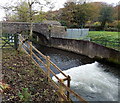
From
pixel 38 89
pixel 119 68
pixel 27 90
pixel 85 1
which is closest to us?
pixel 27 90

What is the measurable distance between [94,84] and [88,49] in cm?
560

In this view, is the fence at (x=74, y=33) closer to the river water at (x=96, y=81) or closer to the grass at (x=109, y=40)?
the grass at (x=109, y=40)

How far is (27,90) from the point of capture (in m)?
3.90

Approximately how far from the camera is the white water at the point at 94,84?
550cm

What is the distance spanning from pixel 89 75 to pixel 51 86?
3.90 m

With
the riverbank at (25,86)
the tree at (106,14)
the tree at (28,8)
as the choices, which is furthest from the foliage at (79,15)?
the riverbank at (25,86)

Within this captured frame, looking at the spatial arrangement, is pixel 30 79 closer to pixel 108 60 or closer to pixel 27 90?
pixel 27 90

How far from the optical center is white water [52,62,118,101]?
5.50 meters

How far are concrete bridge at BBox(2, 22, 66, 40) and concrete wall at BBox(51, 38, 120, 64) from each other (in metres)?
1.44

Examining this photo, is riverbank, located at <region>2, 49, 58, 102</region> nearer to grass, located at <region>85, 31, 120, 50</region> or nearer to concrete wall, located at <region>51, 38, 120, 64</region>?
concrete wall, located at <region>51, 38, 120, 64</region>

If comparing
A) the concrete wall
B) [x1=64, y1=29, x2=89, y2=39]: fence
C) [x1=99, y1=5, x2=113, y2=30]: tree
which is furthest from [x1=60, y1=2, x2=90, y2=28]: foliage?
the concrete wall

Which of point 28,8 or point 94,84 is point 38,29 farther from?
point 94,84

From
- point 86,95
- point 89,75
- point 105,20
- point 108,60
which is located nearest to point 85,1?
point 105,20

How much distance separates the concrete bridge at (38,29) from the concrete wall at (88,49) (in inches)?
56.9
